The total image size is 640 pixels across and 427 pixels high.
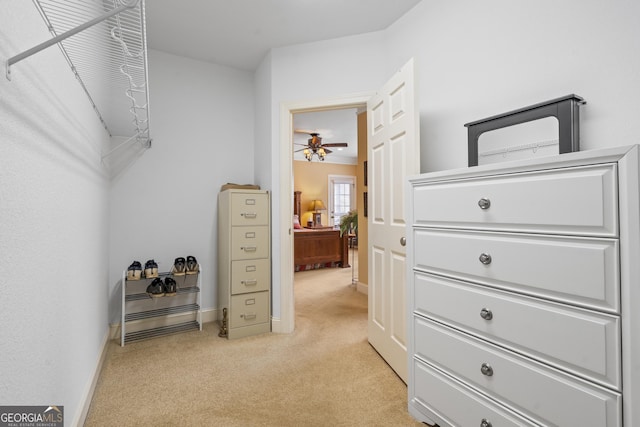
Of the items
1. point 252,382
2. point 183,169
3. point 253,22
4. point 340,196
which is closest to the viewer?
point 252,382

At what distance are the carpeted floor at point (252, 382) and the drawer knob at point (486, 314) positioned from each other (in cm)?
77

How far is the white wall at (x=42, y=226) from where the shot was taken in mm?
803

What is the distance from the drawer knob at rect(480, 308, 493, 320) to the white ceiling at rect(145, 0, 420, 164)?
2.24m

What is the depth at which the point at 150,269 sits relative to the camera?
2.64 meters

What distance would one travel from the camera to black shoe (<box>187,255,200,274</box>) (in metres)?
2.76

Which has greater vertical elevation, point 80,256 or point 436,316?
point 80,256

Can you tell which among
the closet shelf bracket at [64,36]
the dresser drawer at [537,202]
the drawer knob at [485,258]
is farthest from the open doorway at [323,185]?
the closet shelf bracket at [64,36]

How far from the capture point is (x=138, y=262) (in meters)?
2.70

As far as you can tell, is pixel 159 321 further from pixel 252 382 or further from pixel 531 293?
pixel 531 293

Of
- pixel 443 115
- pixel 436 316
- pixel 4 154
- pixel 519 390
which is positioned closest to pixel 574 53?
pixel 443 115

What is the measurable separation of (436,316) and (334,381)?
0.91 metres

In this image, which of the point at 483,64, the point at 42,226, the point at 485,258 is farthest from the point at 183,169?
the point at 485,258

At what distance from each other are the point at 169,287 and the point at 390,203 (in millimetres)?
2027

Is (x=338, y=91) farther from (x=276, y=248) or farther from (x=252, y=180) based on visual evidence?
(x=276, y=248)
